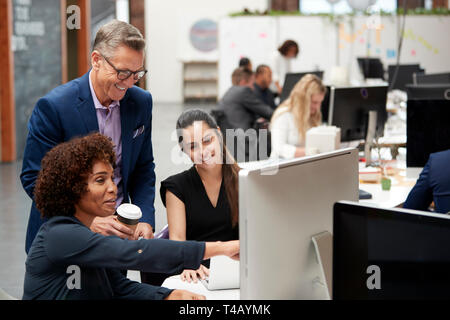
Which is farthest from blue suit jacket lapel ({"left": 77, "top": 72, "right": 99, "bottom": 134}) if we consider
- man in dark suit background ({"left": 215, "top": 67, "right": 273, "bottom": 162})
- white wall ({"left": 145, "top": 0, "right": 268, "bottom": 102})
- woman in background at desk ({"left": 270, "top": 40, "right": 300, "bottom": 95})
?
white wall ({"left": 145, "top": 0, "right": 268, "bottom": 102})

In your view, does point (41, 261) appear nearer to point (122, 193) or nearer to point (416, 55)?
point (122, 193)

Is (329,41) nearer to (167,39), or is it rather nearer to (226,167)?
(167,39)

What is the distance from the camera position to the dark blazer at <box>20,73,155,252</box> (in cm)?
231

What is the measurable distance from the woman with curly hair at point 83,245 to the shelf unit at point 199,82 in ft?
51.4

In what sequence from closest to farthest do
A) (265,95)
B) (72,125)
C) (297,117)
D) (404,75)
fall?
(72,125) < (297,117) < (265,95) < (404,75)

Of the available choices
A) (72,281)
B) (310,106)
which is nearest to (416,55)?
(310,106)

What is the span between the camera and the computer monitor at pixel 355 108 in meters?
4.66

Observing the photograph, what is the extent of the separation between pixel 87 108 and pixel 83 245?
774 millimetres

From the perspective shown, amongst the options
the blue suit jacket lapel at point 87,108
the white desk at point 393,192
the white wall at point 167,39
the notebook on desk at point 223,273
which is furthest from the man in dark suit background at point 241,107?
the white wall at point 167,39

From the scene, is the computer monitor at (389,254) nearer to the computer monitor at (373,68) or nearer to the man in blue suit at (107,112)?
the man in blue suit at (107,112)

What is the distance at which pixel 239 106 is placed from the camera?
287 inches

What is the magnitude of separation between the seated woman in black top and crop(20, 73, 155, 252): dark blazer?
0.65ft

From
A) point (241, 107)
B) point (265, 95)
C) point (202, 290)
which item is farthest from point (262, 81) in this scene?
point (202, 290)

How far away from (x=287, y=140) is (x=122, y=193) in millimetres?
2693
